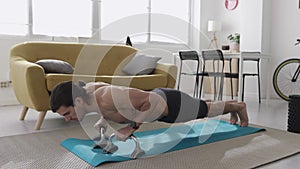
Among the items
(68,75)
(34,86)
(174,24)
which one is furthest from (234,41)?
(34,86)

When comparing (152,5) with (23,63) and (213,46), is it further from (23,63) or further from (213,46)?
(23,63)

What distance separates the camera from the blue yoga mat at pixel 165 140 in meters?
1.95

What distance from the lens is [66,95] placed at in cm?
188

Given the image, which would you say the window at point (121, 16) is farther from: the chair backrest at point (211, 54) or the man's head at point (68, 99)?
the man's head at point (68, 99)

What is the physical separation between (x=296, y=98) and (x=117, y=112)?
1.68 metres

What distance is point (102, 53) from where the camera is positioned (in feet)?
13.0

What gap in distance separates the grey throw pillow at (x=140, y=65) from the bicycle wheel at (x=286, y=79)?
2515 mm

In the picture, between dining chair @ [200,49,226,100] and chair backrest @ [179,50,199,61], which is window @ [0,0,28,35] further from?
dining chair @ [200,49,226,100]

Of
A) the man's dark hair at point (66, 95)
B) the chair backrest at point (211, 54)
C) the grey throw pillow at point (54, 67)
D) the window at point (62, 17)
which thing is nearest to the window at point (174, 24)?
the window at point (62, 17)

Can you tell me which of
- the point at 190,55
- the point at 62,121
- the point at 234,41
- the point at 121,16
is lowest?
the point at 62,121

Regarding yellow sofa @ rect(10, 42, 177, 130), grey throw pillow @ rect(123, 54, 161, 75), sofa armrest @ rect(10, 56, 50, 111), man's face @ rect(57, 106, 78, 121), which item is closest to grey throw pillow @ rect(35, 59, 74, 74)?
yellow sofa @ rect(10, 42, 177, 130)

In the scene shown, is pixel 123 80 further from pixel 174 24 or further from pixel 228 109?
pixel 174 24

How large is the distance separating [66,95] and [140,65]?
194cm

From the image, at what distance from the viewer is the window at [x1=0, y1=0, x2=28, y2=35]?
4.34 metres
